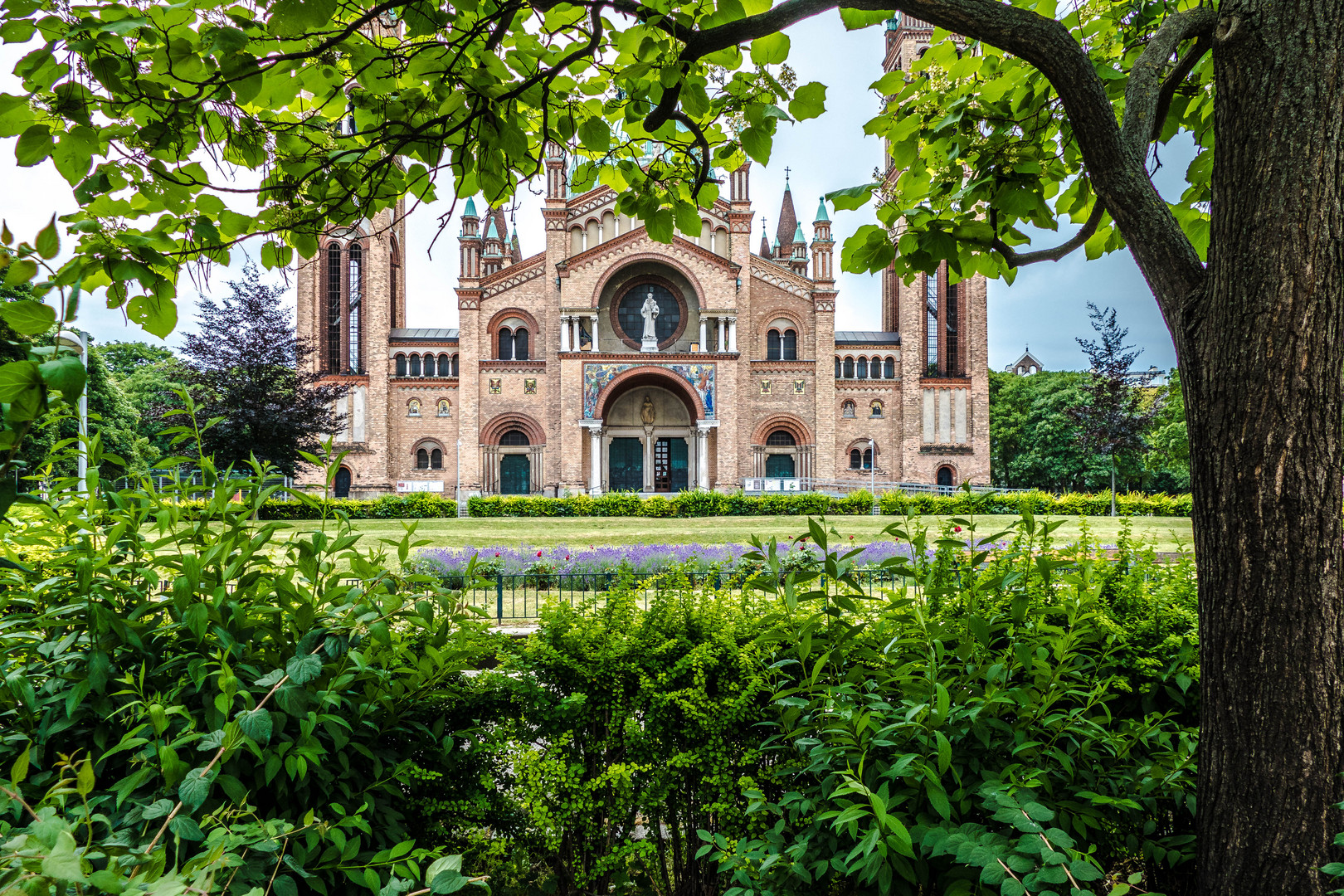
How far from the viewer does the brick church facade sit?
3053cm

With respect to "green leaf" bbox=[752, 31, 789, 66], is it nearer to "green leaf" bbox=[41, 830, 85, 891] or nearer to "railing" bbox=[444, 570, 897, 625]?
"green leaf" bbox=[41, 830, 85, 891]

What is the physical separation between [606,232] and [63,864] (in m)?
32.8

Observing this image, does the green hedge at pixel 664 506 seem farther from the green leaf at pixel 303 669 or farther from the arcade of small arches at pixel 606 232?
the green leaf at pixel 303 669

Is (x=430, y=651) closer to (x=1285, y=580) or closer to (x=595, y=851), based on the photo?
(x=595, y=851)

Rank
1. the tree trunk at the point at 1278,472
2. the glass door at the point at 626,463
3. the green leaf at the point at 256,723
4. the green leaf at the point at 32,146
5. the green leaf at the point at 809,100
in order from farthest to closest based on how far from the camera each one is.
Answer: the glass door at the point at 626,463, the green leaf at the point at 809,100, the green leaf at the point at 32,146, the tree trunk at the point at 1278,472, the green leaf at the point at 256,723

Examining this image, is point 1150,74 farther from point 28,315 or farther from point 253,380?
point 253,380

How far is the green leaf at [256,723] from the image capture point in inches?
58.7

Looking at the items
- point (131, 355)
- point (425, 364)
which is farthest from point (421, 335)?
point (131, 355)

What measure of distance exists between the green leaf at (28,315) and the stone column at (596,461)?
1134 inches

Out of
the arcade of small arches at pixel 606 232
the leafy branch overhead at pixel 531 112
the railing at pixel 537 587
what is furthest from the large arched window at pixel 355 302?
the leafy branch overhead at pixel 531 112

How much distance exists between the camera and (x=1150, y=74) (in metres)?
2.21

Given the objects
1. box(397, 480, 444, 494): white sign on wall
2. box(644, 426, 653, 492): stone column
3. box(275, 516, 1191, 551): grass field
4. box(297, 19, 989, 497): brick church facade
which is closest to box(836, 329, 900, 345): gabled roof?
box(297, 19, 989, 497): brick church facade

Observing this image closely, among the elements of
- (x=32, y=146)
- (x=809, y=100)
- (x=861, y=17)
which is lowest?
(x=32, y=146)

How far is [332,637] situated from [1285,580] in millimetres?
2516
